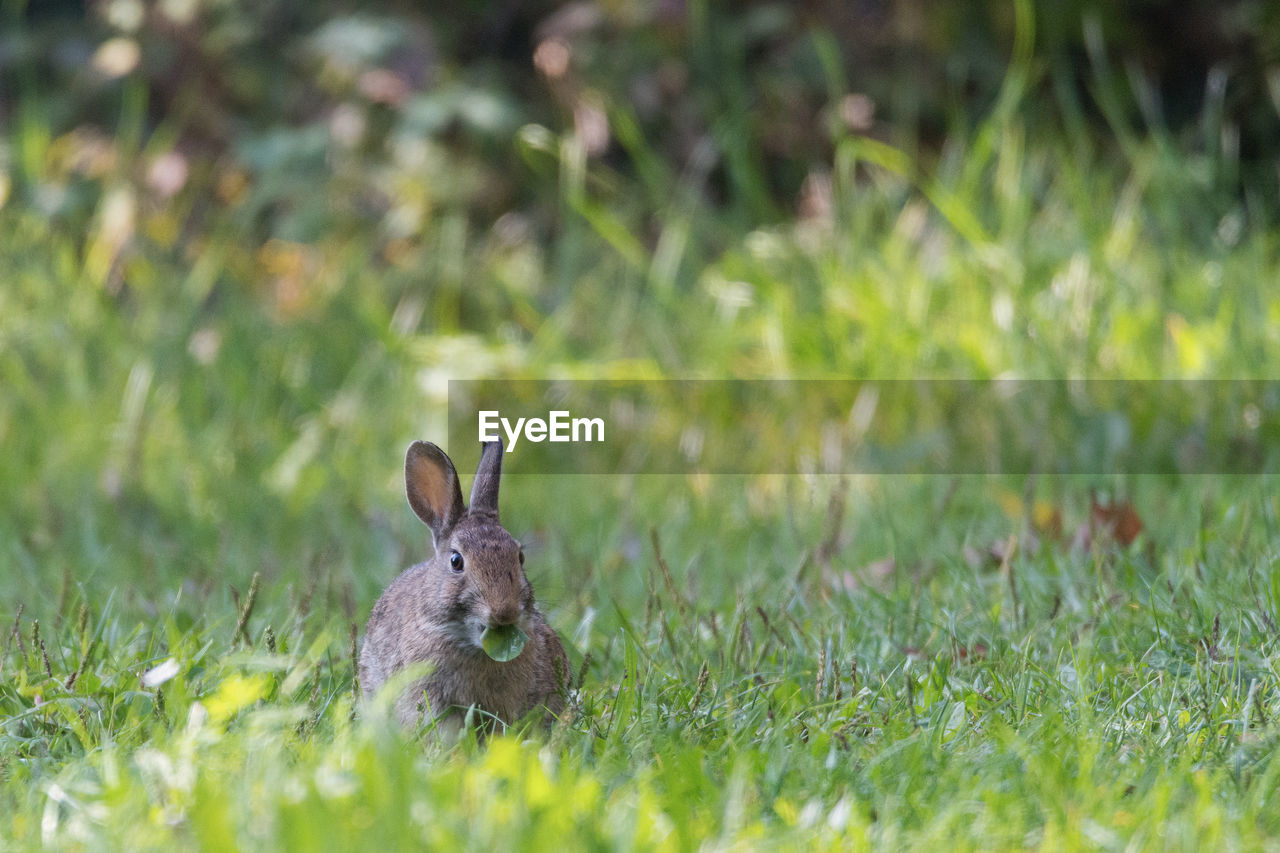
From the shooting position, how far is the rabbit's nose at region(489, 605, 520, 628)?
2.49 meters

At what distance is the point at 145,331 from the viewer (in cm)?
598

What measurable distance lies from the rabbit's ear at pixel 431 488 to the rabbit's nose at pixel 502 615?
291 millimetres

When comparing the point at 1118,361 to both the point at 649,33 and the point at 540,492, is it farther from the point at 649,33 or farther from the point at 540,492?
the point at 649,33

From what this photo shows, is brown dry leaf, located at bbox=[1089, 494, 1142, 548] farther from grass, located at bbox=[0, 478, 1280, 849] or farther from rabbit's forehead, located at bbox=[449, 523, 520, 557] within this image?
rabbit's forehead, located at bbox=[449, 523, 520, 557]

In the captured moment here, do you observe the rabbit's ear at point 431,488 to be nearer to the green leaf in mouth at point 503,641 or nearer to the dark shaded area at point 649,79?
the green leaf in mouth at point 503,641

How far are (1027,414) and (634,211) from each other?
7.72 feet

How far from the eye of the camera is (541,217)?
698 cm

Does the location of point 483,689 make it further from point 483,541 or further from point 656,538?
point 656,538

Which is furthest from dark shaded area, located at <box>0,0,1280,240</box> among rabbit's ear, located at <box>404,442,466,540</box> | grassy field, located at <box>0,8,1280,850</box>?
rabbit's ear, located at <box>404,442,466,540</box>

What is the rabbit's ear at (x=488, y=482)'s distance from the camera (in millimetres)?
2762

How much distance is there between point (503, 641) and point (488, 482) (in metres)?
0.36

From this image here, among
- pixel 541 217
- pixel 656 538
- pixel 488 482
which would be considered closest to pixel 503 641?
pixel 488 482

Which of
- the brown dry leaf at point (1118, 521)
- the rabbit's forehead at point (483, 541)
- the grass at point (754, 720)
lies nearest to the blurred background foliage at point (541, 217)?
the brown dry leaf at point (1118, 521)

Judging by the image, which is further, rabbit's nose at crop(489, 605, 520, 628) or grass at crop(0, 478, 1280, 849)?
rabbit's nose at crop(489, 605, 520, 628)
